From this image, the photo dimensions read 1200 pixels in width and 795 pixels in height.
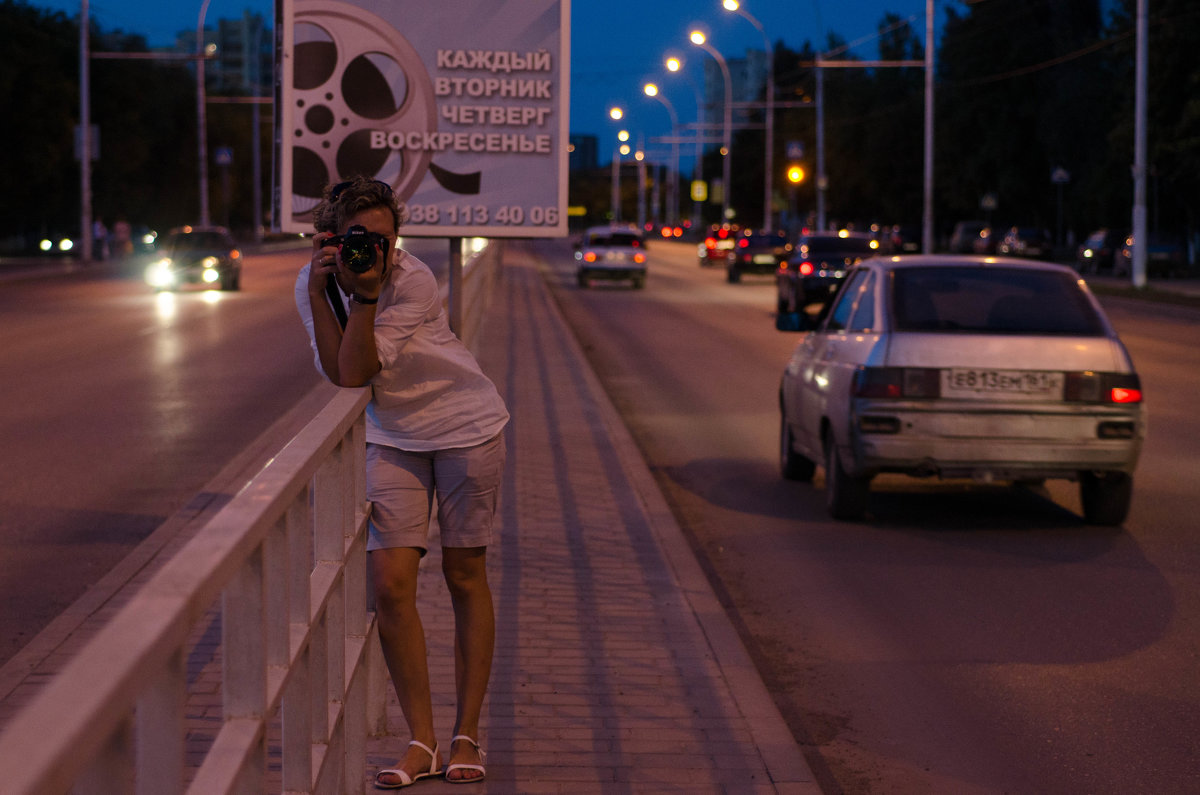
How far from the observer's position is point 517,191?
7527 mm

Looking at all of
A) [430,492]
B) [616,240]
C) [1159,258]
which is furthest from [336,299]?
[1159,258]

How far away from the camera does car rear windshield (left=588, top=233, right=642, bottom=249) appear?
4291 centimetres

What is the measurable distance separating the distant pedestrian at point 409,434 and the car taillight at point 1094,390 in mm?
4969

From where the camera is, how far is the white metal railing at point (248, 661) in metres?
1.56

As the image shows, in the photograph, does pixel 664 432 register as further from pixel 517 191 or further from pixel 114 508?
pixel 517 191

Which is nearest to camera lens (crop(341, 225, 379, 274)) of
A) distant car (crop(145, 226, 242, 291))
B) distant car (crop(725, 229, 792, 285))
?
distant car (crop(145, 226, 242, 291))

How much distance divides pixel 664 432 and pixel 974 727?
8.38 meters

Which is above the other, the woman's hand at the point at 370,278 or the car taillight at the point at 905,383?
the woman's hand at the point at 370,278

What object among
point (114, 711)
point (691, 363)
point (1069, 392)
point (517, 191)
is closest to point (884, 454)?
point (1069, 392)

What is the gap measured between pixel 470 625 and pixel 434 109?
132 inches

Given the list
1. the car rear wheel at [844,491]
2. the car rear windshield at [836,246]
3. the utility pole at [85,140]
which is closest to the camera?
the car rear wheel at [844,491]

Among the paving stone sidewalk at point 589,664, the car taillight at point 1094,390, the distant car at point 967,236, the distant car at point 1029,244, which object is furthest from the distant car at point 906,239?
the paving stone sidewalk at point 589,664

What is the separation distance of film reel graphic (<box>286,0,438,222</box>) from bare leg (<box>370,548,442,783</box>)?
3148mm

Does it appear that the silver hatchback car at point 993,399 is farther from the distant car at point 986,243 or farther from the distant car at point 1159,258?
the distant car at point 986,243
